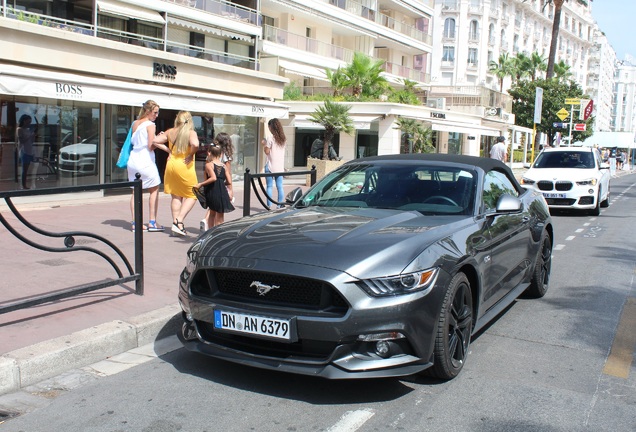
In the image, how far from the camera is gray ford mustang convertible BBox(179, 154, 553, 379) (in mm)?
3961

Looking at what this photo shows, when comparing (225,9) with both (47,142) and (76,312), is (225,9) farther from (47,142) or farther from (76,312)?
(76,312)

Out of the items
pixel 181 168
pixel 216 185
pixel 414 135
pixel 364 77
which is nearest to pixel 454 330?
pixel 216 185

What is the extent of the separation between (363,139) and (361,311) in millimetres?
29181

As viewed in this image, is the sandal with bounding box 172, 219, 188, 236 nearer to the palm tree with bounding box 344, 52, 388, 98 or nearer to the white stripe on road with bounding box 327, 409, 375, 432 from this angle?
the white stripe on road with bounding box 327, 409, 375, 432

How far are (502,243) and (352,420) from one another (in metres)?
2.38

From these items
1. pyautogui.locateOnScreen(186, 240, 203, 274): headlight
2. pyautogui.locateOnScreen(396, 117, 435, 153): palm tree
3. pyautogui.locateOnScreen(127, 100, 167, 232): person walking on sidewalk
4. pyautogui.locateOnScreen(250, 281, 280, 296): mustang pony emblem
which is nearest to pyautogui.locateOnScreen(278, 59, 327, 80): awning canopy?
pyautogui.locateOnScreen(396, 117, 435, 153): palm tree

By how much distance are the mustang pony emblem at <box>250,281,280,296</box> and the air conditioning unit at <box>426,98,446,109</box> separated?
38.0m

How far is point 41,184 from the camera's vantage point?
1470 cm

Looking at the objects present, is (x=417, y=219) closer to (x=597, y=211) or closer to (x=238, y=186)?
(x=597, y=211)

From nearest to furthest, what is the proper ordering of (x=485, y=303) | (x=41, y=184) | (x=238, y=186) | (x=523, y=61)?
(x=485, y=303)
(x=41, y=184)
(x=238, y=186)
(x=523, y=61)

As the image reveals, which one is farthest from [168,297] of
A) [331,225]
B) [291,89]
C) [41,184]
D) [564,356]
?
[291,89]

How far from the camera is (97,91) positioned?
13.5 meters

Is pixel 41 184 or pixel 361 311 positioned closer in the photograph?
pixel 361 311

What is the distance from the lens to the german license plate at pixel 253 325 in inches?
158
